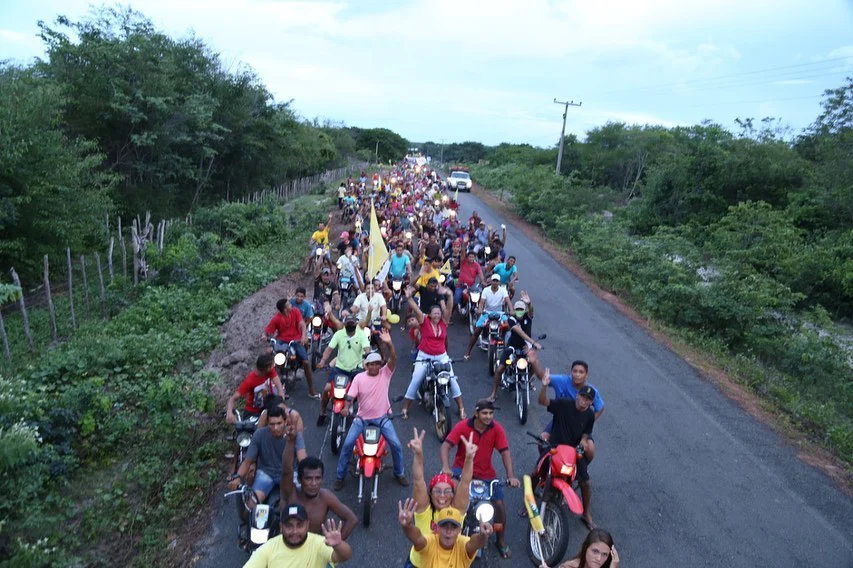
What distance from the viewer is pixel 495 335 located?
31.2 feet

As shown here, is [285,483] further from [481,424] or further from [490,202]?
[490,202]

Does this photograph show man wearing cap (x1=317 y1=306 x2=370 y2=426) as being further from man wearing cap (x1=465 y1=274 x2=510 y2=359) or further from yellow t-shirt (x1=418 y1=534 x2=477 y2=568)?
yellow t-shirt (x1=418 y1=534 x2=477 y2=568)

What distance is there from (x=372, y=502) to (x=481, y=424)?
178cm

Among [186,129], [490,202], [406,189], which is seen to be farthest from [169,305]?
[490,202]

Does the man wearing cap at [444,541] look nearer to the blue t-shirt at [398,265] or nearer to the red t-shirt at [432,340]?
the red t-shirt at [432,340]

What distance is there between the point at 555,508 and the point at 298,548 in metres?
2.60

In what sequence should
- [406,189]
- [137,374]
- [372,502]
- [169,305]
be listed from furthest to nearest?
[406,189]
[169,305]
[137,374]
[372,502]

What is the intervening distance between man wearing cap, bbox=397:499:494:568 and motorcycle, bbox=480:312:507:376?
559 centimetres

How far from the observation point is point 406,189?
31.6 metres

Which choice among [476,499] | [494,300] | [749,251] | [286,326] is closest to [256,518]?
[476,499]

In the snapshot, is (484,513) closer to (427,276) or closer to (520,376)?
(520,376)

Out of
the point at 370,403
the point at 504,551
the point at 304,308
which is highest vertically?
the point at 304,308

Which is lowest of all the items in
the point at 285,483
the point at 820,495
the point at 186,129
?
the point at 820,495

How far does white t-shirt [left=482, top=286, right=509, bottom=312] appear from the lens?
32.7 feet
